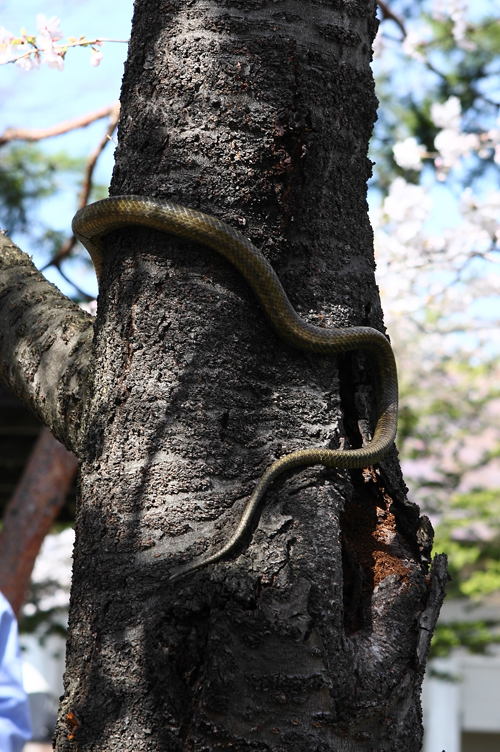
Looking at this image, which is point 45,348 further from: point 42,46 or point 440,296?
point 440,296

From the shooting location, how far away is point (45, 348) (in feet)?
5.15

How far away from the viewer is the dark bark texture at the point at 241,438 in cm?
110

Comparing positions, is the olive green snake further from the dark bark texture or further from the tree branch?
the tree branch

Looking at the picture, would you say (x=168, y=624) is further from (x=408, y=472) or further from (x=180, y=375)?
(x=408, y=472)

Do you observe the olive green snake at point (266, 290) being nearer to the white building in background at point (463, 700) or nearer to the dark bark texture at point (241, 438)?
the dark bark texture at point (241, 438)

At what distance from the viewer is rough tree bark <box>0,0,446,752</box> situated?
1100 mm

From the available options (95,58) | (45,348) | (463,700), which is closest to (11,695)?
(45,348)

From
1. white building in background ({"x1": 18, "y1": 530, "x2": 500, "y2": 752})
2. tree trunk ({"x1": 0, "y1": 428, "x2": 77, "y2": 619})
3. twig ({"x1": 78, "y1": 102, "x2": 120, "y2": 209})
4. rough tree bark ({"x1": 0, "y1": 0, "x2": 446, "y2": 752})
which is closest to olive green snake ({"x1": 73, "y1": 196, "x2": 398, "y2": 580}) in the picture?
rough tree bark ({"x1": 0, "y1": 0, "x2": 446, "y2": 752})

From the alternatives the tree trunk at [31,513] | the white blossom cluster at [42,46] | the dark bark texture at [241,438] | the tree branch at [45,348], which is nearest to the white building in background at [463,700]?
the tree trunk at [31,513]

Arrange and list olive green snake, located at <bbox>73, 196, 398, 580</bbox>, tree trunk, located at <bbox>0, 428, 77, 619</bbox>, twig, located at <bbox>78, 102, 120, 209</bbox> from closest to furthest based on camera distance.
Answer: olive green snake, located at <bbox>73, 196, 398, 580</bbox> → twig, located at <bbox>78, 102, 120, 209</bbox> → tree trunk, located at <bbox>0, 428, 77, 619</bbox>

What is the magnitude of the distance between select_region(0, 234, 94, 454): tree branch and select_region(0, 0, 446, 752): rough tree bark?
0.02m

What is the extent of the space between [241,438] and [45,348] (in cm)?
57

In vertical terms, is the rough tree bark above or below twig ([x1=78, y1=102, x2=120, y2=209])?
below

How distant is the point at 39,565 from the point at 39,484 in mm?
5598
